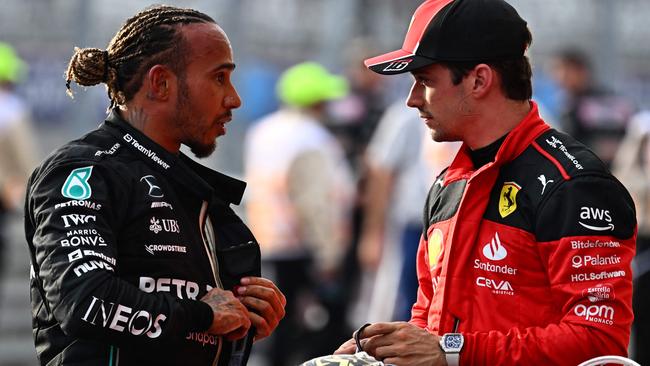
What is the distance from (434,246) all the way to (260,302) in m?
0.59

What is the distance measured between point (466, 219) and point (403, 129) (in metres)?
5.24

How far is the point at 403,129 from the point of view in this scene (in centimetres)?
905

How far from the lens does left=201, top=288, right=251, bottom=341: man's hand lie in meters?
3.69

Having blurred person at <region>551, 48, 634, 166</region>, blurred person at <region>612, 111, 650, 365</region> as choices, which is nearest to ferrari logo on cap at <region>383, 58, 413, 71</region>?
blurred person at <region>612, 111, 650, 365</region>

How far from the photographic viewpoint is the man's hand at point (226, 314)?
3.69m

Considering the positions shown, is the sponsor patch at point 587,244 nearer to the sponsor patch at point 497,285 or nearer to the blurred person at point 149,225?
the sponsor patch at point 497,285

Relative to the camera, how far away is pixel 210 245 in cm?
396

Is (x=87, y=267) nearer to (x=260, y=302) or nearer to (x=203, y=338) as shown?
(x=203, y=338)

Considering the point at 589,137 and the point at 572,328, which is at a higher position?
the point at 589,137

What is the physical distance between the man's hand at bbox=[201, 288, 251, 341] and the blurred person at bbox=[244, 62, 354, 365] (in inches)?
229

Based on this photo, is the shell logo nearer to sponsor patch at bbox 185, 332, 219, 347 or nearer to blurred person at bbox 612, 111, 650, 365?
sponsor patch at bbox 185, 332, 219, 347

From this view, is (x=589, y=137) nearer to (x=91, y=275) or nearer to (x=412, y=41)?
(x=412, y=41)

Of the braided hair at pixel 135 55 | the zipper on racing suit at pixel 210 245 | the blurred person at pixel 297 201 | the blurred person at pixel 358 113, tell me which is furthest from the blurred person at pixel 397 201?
the braided hair at pixel 135 55

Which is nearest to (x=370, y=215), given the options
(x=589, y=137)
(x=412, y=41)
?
(x=589, y=137)
